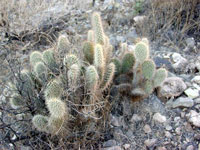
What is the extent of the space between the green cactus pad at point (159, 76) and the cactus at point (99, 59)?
60cm

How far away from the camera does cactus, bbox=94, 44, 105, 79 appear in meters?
2.33

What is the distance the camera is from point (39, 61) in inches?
104

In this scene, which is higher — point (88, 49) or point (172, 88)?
point (88, 49)

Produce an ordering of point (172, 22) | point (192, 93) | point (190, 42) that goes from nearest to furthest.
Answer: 1. point (192, 93)
2. point (190, 42)
3. point (172, 22)

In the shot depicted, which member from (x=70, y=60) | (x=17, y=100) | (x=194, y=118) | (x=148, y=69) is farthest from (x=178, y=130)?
(x=17, y=100)

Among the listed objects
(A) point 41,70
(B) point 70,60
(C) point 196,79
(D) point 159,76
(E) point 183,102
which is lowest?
(E) point 183,102

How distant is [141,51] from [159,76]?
337 millimetres

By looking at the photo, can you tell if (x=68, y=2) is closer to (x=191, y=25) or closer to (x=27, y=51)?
(x=27, y=51)

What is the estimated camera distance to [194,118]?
98.9 inches

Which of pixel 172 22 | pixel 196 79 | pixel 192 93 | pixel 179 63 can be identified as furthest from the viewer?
pixel 172 22

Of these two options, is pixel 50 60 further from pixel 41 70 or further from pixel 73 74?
pixel 73 74

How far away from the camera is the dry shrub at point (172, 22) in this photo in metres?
4.18

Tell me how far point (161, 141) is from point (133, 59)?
3.01 feet

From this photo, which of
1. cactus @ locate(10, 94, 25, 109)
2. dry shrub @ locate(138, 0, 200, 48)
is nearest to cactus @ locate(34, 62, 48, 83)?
cactus @ locate(10, 94, 25, 109)
